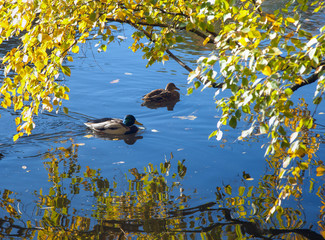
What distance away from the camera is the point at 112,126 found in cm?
924

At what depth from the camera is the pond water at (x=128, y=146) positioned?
6.79 metres

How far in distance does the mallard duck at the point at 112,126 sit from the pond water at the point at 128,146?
24 cm

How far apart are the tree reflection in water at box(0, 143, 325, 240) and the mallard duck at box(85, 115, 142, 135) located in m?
1.90

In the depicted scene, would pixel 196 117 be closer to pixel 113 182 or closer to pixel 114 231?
pixel 113 182

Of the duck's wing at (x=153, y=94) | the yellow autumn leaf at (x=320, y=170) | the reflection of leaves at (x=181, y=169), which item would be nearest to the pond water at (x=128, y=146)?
the reflection of leaves at (x=181, y=169)

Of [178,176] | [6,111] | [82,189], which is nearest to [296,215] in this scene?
[178,176]

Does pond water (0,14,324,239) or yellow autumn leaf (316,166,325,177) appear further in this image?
pond water (0,14,324,239)

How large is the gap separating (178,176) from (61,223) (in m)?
2.32

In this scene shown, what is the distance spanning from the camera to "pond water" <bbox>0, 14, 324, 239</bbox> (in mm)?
6789

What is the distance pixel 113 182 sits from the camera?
701 centimetres

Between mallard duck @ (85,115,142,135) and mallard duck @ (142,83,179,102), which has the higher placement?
mallard duck @ (142,83,179,102)

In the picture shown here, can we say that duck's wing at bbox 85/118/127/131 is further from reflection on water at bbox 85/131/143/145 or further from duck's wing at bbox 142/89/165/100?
duck's wing at bbox 142/89/165/100

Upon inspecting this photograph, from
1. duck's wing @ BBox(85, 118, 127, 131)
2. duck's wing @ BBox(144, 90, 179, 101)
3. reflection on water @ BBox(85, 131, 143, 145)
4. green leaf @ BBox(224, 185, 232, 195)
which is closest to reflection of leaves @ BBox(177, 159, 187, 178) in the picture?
green leaf @ BBox(224, 185, 232, 195)

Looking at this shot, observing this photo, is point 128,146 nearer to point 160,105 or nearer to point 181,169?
point 181,169
